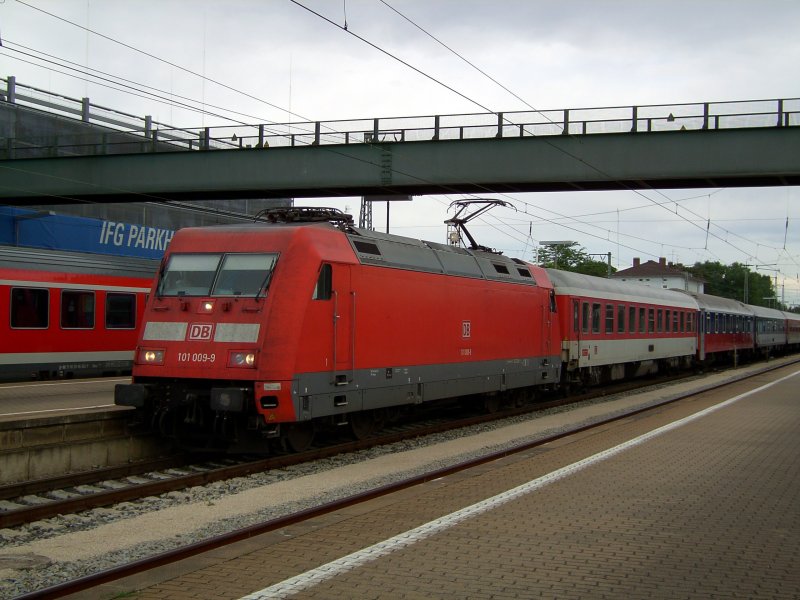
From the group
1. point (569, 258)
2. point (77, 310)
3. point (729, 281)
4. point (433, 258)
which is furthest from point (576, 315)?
point (729, 281)

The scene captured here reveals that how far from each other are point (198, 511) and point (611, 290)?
63.6 ft

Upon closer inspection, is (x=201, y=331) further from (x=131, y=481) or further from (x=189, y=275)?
(x=131, y=481)

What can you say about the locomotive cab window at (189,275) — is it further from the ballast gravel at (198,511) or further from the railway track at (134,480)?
the ballast gravel at (198,511)

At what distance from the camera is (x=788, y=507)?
334 inches

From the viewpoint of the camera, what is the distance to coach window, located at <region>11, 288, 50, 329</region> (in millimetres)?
20672

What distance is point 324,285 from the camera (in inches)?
459

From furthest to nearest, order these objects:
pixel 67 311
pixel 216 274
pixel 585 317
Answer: pixel 585 317 → pixel 67 311 → pixel 216 274

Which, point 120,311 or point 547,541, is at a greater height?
point 120,311

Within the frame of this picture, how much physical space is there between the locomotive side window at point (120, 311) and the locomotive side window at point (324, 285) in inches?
554

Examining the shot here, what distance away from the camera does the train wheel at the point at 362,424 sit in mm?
13359

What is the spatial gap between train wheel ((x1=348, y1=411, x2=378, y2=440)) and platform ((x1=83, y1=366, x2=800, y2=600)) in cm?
291

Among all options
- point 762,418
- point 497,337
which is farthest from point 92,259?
point 762,418

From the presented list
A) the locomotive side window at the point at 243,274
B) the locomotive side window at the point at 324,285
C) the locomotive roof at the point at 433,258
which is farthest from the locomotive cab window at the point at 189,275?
the locomotive roof at the point at 433,258

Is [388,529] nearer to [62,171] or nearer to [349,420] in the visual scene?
[349,420]
